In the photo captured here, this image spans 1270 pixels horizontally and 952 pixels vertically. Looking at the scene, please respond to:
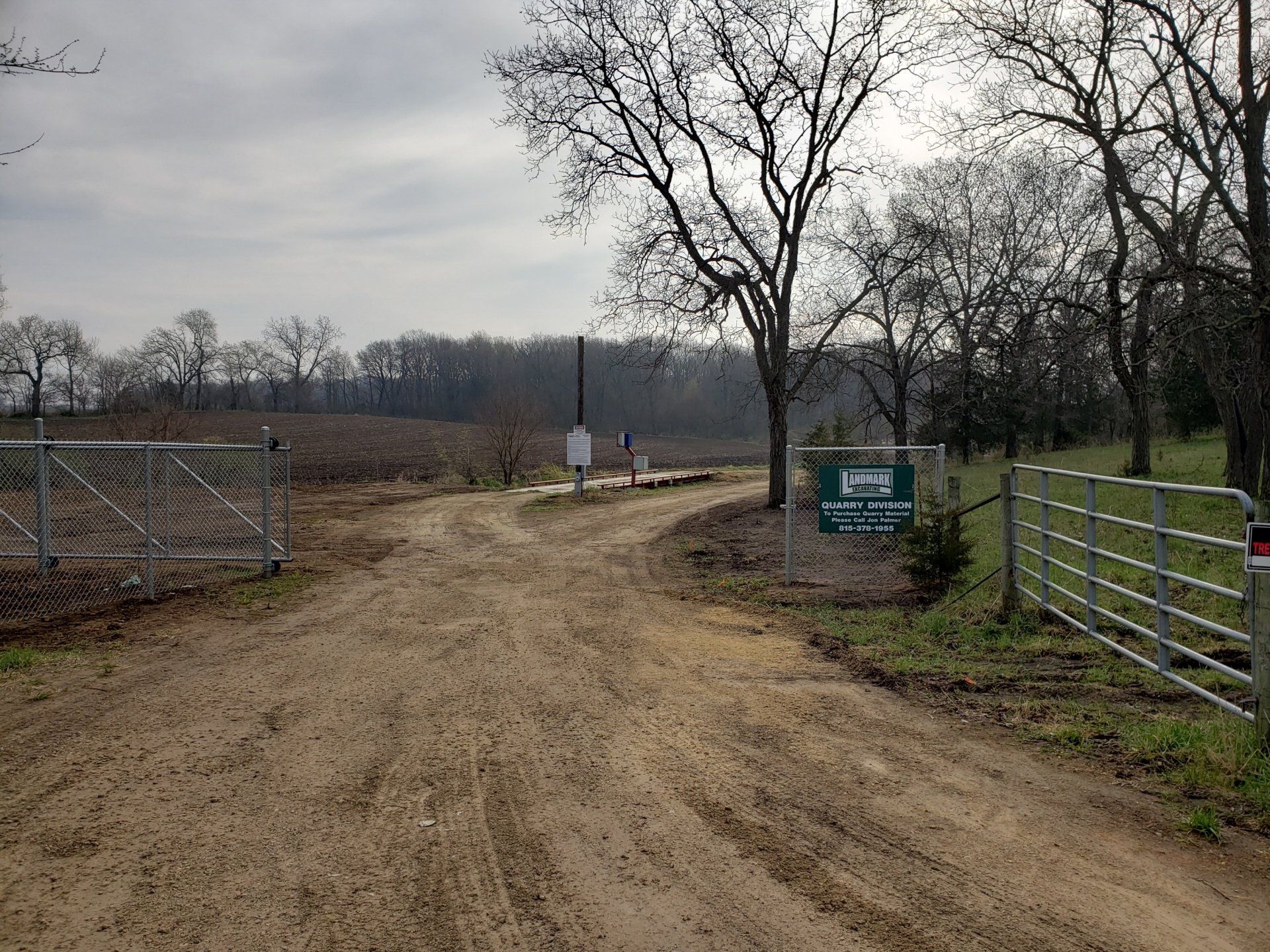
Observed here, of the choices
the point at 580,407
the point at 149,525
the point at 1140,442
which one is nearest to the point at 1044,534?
the point at 149,525

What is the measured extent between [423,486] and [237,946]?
28459mm

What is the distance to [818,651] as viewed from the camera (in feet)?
26.4

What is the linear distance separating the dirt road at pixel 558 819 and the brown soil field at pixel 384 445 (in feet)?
92.5

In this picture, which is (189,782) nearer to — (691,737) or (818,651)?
(691,737)

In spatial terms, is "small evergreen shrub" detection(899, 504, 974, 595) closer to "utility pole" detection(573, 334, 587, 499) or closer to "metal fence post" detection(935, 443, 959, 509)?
"metal fence post" detection(935, 443, 959, 509)

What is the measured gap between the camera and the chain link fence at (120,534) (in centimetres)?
998

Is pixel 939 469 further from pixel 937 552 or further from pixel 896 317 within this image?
pixel 896 317

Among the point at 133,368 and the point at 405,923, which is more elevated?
the point at 133,368

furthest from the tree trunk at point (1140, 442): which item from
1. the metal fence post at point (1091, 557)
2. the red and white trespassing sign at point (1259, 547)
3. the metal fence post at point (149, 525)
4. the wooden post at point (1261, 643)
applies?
the metal fence post at point (149, 525)

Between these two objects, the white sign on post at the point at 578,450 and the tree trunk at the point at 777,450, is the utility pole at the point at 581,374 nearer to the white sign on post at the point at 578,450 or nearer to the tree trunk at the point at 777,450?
the white sign on post at the point at 578,450

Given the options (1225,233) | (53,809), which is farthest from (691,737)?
(1225,233)

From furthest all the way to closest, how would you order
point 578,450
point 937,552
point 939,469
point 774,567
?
1. point 578,450
2. point 774,567
3. point 939,469
4. point 937,552

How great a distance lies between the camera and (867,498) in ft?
35.7

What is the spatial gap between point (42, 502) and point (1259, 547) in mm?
12233
